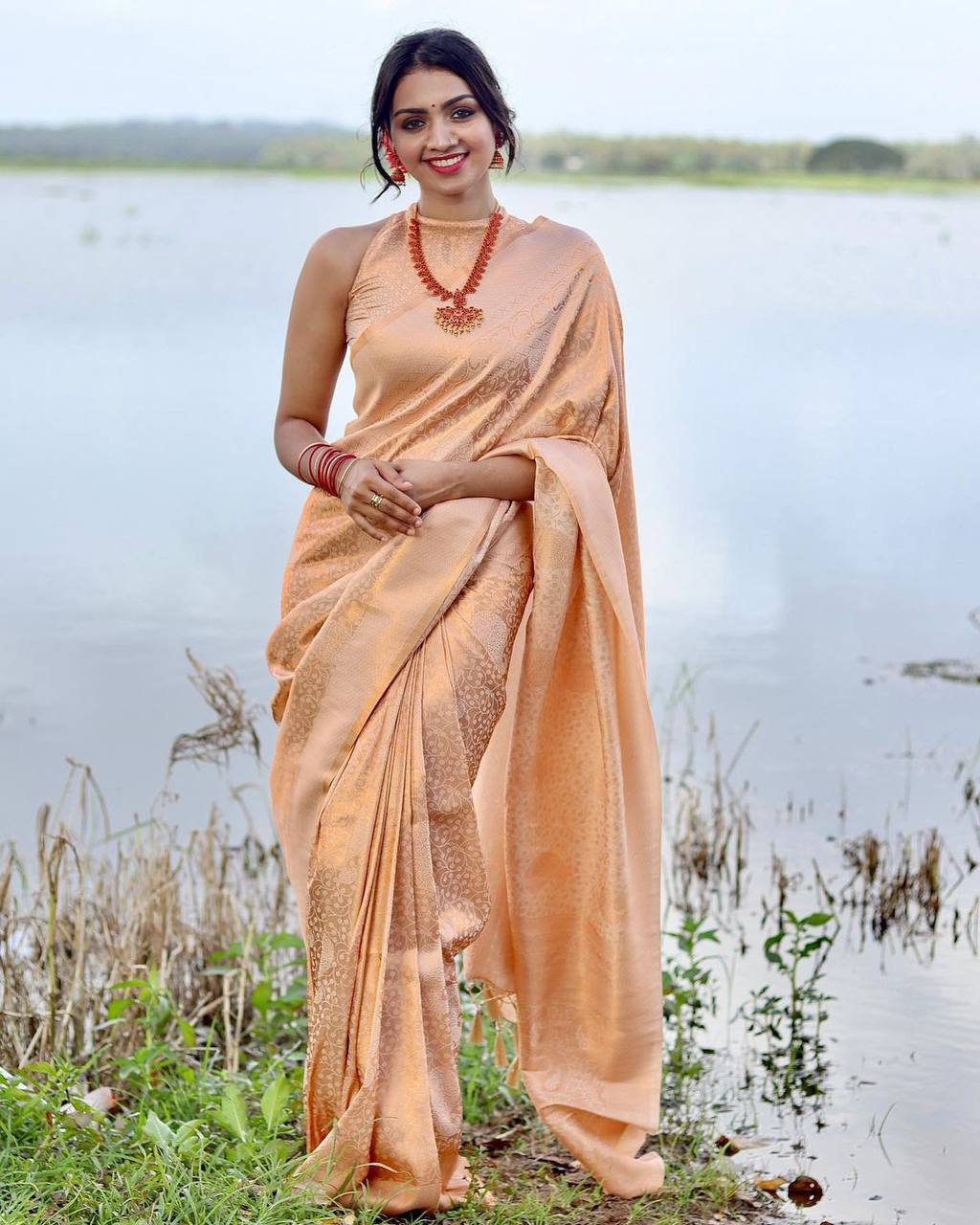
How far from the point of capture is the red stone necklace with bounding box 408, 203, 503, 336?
2996mm

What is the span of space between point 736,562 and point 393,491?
6529 mm

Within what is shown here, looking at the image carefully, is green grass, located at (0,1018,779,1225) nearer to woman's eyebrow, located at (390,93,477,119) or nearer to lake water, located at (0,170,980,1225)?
lake water, located at (0,170,980,1225)

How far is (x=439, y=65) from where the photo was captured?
2957mm

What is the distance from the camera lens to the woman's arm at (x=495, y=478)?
2980 millimetres

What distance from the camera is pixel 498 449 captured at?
302 cm

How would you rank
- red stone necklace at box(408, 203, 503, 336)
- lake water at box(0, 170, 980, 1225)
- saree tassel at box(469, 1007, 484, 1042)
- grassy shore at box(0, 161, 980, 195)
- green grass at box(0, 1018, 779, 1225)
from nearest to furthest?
green grass at box(0, 1018, 779, 1225) < red stone necklace at box(408, 203, 503, 336) < saree tassel at box(469, 1007, 484, 1042) < lake water at box(0, 170, 980, 1225) < grassy shore at box(0, 161, 980, 195)

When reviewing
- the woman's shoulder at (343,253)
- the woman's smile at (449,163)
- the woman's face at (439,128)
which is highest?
the woman's face at (439,128)

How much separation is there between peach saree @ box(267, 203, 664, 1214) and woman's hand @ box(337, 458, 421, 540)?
0.04 m

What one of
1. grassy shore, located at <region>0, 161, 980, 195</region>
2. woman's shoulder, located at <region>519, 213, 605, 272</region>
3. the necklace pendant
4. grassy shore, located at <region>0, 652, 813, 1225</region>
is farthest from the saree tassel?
grassy shore, located at <region>0, 161, 980, 195</region>

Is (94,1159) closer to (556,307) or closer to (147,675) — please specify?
(556,307)

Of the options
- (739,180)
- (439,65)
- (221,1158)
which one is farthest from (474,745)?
(739,180)

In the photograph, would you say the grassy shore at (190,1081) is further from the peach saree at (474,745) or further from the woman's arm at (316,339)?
the woman's arm at (316,339)

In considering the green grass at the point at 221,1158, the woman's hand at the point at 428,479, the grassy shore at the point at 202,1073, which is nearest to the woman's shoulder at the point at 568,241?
the woman's hand at the point at 428,479

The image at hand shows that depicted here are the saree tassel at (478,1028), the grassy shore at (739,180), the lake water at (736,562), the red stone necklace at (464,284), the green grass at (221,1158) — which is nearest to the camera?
the green grass at (221,1158)
